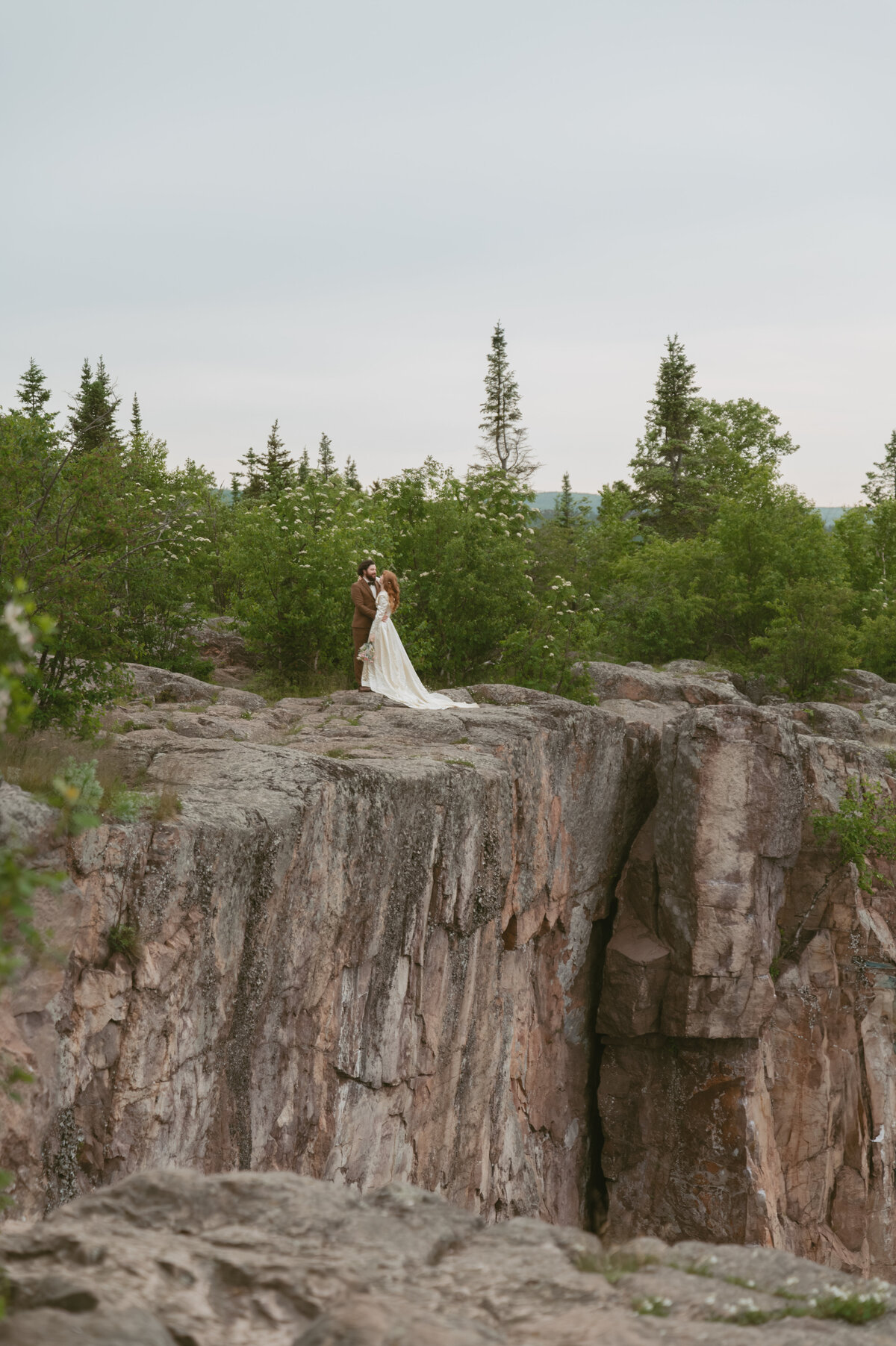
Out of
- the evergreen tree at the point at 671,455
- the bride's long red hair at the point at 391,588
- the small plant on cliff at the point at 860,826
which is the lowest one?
the small plant on cliff at the point at 860,826

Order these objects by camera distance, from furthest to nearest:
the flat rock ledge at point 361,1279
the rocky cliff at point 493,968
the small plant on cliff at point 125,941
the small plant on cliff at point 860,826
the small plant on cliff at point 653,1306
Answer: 1. the small plant on cliff at point 860,826
2. the rocky cliff at point 493,968
3. the small plant on cliff at point 125,941
4. the small plant on cliff at point 653,1306
5. the flat rock ledge at point 361,1279

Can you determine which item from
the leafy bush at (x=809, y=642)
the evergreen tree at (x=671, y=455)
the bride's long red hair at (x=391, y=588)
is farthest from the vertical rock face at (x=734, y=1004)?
the evergreen tree at (x=671, y=455)

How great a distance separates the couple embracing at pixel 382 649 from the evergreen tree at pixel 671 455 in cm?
3781

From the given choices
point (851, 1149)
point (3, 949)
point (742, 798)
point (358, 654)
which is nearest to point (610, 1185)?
point (851, 1149)

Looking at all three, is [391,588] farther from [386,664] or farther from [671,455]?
[671,455]

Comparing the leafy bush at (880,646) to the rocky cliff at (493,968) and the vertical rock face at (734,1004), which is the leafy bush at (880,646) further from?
the vertical rock face at (734,1004)

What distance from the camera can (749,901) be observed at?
17391mm

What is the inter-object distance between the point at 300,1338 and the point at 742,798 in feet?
46.2

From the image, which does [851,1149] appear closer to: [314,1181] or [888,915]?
[888,915]

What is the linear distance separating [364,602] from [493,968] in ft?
21.2

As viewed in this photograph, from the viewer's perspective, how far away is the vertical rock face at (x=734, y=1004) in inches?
682

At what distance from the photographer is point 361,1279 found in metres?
4.70

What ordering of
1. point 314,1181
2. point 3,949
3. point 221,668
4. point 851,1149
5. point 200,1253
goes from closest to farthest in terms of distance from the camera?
point 3,949 → point 200,1253 → point 314,1181 → point 851,1149 → point 221,668

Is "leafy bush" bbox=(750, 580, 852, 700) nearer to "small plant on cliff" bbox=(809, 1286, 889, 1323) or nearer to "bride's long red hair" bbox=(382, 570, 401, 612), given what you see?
"bride's long red hair" bbox=(382, 570, 401, 612)
